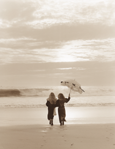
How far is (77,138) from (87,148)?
4.04 feet

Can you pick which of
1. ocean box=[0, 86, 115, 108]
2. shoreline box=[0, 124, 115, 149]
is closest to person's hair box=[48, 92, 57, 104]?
shoreline box=[0, 124, 115, 149]

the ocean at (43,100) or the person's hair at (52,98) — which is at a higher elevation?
the person's hair at (52,98)

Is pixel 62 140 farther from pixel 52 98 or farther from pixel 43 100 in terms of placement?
pixel 43 100

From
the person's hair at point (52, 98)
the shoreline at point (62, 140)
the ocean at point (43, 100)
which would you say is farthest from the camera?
the ocean at point (43, 100)

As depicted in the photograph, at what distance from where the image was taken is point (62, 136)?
7.59 metres

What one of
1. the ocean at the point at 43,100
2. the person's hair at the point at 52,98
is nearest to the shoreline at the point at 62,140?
the person's hair at the point at 52,98

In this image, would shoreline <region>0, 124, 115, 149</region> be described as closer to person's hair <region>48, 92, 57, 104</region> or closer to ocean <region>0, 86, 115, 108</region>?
person's hair <region>48, 92, 57, 104</region>

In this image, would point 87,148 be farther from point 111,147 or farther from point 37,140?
point 37,140

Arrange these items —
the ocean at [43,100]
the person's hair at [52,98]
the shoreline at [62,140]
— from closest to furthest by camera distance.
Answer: the shoreline at [62,140] < the person's hair at [52,98] < the ocean at [43,100]

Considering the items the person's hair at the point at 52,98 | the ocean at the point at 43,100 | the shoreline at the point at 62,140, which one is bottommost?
the ocean at the point at 43,100

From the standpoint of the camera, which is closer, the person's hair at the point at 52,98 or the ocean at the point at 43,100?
the person's hair at the point at 52,98

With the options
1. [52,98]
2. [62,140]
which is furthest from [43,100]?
[62,140]

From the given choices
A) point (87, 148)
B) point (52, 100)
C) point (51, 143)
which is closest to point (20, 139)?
point (51, 143)

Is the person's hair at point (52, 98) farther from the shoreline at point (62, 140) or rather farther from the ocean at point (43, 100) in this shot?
the ocean at point (43, 100)
